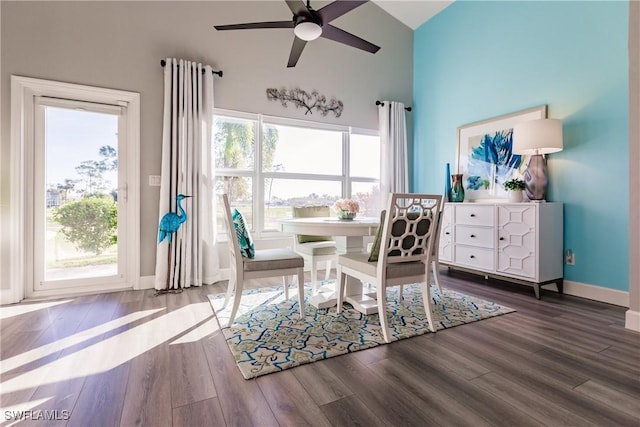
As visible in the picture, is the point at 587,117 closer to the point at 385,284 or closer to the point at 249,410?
the point at 385,284

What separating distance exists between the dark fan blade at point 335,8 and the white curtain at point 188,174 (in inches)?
66.3

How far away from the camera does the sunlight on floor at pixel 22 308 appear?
2.42 meters

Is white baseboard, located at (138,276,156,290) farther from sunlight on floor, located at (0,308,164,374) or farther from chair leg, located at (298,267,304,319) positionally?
chair leg, located at (298,267,304,319)

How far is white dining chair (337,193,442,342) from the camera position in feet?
6.37

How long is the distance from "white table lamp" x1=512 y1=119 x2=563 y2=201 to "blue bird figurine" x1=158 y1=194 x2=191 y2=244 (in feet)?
11.2

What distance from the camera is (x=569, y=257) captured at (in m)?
2.97

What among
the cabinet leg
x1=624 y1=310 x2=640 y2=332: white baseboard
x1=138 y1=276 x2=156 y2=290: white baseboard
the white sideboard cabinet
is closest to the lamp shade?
the white sideboard cabinet

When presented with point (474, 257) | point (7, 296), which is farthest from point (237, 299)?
point (474, 257)

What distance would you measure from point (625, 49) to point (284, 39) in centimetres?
339

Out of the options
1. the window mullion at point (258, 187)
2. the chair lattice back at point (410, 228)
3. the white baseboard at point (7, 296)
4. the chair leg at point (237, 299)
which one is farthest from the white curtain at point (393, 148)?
the white baseboard at point (7, 296)

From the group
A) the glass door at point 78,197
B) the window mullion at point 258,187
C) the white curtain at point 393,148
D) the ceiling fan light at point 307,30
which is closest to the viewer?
the ceiling fan light at point 307,30

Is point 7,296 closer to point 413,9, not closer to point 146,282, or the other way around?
point 146,282

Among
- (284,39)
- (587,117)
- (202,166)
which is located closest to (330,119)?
Result: (284,39)

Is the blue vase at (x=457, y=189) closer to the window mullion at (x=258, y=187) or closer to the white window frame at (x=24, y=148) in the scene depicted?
the window mullion at (x=258, y=187)
